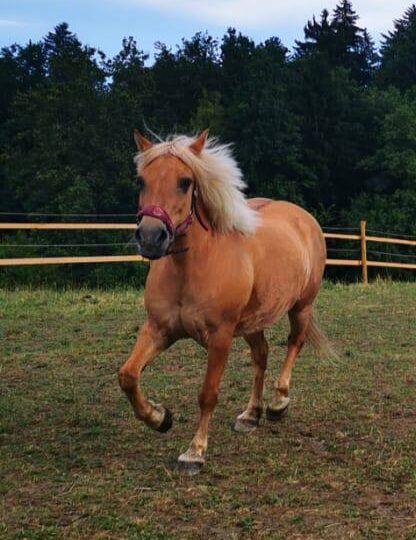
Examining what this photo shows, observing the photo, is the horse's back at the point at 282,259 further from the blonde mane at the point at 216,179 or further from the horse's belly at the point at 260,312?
the blonde mane at the point at 216,179

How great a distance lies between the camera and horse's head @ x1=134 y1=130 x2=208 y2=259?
3.51 m

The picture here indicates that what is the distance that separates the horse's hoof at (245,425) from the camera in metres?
4.68

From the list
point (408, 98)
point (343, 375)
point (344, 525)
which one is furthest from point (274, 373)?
point (408, 98)

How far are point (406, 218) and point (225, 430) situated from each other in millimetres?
33214

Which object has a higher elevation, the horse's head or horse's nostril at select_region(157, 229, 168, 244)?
the horse's head

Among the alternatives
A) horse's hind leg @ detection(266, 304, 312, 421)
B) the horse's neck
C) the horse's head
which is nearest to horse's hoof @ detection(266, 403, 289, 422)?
horse's hind leg @ detection(266, 304, 312, 421)

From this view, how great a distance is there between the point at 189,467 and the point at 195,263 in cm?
110

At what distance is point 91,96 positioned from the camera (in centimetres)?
4488

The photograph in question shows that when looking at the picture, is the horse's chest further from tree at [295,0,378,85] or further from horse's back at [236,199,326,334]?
tree at [295,0,378,85]

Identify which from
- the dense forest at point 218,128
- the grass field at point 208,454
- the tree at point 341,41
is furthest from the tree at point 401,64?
the grass field at point 208,454

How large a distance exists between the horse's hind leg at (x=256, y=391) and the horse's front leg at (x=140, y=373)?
773 millimetres

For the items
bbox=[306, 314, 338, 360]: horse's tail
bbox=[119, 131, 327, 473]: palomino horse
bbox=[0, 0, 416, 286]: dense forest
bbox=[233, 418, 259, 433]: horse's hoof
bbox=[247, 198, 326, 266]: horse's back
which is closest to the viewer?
bbox=[119, 131, 327, 473]: palomino horse

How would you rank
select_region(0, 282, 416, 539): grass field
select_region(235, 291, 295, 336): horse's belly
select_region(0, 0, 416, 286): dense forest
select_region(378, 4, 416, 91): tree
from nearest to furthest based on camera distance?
select_region(0, 282, 416, 539): grass field → select_region(235, 291, 295, 336): horse's belly → select_region(0, 0, 416, 286): dense forest → select_region(378, 4, 416, 91): tree

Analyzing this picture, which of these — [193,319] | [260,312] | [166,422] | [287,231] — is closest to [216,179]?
[193,319]
